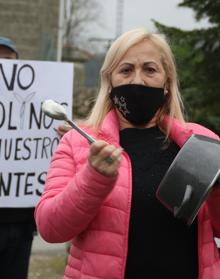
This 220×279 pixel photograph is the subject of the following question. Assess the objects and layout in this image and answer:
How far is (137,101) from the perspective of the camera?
78.7 inches

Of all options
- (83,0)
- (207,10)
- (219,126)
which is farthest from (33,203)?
(83,0)

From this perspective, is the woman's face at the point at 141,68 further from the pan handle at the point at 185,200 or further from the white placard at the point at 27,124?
the white placard at the point at 27,124

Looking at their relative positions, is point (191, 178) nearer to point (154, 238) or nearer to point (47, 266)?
point (154, 238)

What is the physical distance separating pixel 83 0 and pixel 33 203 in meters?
40.1

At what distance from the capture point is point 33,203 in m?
3.35

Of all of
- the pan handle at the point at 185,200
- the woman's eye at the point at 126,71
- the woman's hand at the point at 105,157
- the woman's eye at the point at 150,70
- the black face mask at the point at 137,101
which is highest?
the woman's eye at the point at 150,70

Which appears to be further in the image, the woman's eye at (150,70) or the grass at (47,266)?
the grass at (47,266)

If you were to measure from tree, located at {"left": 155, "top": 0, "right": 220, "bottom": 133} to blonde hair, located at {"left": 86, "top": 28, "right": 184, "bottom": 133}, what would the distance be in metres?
3.56

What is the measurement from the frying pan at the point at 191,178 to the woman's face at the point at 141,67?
0.88ft

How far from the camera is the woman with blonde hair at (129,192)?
183cm

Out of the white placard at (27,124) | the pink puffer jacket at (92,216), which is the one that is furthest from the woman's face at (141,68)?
the white placard at (27,124)

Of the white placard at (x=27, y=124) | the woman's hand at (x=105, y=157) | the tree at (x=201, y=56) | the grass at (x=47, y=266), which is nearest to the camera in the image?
the woman's hand at (x=105, y=157)

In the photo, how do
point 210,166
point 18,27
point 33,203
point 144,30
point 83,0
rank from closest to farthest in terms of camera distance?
point 210,166 → point 144,30 → point 33,203 → point 18,27 → point 83,0

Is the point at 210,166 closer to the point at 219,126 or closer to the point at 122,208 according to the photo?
the point at 122,208
